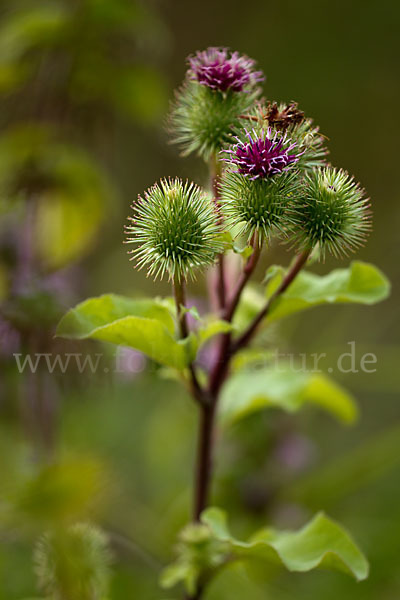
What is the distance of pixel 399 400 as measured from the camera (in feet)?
10.3

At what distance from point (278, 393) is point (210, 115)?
521 mm

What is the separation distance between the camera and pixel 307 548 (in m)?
0.90

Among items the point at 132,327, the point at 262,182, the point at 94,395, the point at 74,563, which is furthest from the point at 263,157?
the point at 94,395

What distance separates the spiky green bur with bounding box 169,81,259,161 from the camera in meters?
0.92

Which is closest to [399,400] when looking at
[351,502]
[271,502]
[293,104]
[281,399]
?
[351,502]

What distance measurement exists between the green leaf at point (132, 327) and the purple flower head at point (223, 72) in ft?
1.07

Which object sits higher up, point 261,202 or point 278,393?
point 261,202

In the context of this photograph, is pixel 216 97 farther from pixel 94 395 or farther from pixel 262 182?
pixel 94 395

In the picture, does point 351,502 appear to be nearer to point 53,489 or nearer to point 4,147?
point 53,489

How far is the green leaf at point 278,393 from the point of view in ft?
3.79

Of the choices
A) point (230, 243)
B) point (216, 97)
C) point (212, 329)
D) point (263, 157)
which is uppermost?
point (216, 97)

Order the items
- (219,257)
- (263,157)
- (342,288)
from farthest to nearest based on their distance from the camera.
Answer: (342,288) < (219,257) < (263,157)

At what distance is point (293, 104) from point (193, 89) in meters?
0.23

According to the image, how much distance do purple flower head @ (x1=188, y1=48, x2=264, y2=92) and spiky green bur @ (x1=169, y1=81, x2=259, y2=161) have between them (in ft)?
0.05
